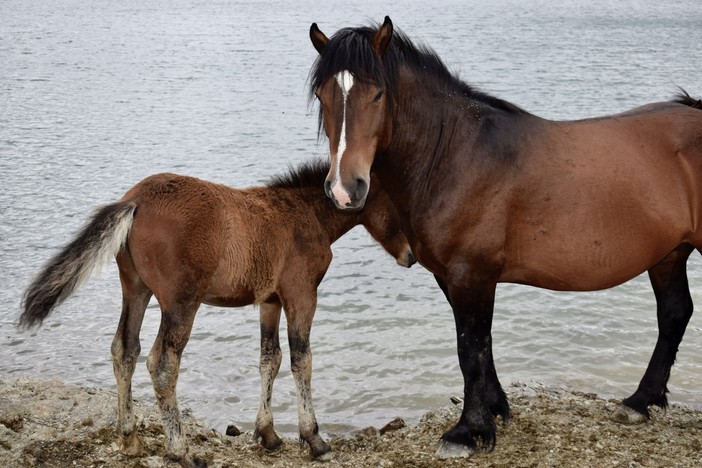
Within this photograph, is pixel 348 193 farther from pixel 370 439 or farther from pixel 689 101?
pixel 689 101

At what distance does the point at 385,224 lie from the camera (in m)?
5.55

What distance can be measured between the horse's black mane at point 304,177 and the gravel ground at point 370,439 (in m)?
1.66

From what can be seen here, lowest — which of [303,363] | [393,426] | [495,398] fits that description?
[393,426]

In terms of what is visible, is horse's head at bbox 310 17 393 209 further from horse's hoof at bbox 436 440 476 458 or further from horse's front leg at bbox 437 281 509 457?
horse's hoof at bbox 436 440 476 458

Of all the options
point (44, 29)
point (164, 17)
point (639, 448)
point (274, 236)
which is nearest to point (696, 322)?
point (639, 448)

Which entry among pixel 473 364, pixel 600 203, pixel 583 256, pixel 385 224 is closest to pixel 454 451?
pixel 473 364

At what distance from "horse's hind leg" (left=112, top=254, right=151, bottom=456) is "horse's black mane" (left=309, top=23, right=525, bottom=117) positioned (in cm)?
145

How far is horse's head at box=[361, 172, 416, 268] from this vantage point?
5.50 metres

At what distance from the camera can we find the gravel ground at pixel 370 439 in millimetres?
4746

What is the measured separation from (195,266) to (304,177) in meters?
1.21

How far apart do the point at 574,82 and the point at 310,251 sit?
14.3 meters

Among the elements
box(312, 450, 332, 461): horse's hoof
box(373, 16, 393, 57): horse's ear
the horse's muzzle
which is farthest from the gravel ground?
box(373, 16, 393, 57): horse's ear

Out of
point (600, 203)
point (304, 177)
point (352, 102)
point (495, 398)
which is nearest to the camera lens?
point (352, 102)

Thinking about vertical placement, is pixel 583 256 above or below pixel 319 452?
above
